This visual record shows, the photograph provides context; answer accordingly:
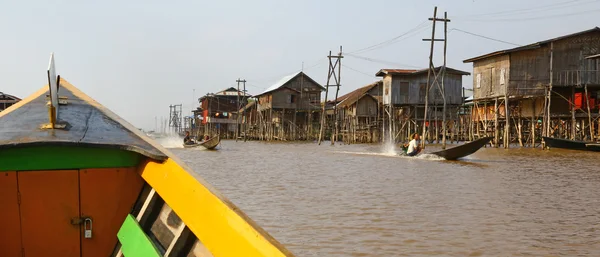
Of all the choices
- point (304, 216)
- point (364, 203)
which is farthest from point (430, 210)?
point (304, 216)

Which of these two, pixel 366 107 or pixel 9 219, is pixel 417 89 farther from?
pixel 9 219

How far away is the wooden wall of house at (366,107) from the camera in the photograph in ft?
151

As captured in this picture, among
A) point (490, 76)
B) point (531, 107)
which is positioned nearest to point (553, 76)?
point (531, 107)

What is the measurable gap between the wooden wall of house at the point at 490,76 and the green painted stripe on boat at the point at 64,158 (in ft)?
95.0

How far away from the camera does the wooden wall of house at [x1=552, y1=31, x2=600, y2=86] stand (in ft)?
95.1

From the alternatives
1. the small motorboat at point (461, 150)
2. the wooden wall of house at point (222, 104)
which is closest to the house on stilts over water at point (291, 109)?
the wooden wall of house at point (222, 104)

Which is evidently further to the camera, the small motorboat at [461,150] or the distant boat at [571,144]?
the distant boat at [571,144]

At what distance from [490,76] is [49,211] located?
101 ft

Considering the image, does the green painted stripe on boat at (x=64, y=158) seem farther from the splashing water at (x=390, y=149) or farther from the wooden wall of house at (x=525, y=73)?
the wooden wall of house at (x=525, y=73)

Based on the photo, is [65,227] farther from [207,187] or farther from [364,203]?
[364,203]

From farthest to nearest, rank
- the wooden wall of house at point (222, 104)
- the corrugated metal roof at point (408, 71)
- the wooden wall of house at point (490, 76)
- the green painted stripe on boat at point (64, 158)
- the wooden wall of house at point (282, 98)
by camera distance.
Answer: the wooden wall of house at point (222, 104) → the wooden wall of house at point (282, 98) → the corrugated metal roof at point (408, 71) → the wooden wall of house at point (490, 76) → the green painted stripe on boat at point (64, 158)

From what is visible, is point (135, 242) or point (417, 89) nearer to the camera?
point (135, 242)

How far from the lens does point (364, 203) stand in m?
9.62

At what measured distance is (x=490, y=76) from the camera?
31.6 m
